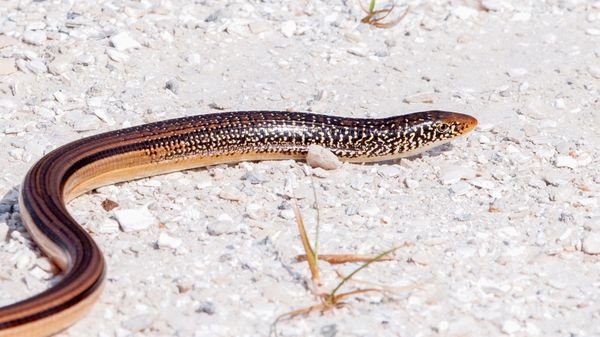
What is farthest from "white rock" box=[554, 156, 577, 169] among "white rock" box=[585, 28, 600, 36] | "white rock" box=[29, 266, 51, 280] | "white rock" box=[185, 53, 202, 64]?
"white rock" box=[29, 266, 51, 280]

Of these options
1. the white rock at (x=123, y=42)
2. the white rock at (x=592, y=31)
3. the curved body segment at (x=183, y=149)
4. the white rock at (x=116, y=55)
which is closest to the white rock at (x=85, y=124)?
the curved body segment at (x=183, y=149)

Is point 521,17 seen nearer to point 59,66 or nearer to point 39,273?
point 59,66

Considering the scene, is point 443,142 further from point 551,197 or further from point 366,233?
point 366,233

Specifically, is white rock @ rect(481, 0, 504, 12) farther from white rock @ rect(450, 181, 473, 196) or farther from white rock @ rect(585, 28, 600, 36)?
white rock @ rect(450, 181, 473, 196)

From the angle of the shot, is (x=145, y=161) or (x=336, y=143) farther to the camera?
(x=336, y=143)

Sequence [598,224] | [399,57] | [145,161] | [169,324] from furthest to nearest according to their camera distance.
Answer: [399,57]
[145,161]
[598,224]
[169,324]

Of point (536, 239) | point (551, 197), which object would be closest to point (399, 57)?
point (551, 197)

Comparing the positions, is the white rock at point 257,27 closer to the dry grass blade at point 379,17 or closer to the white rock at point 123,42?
the dry grass blade at point 379,17
